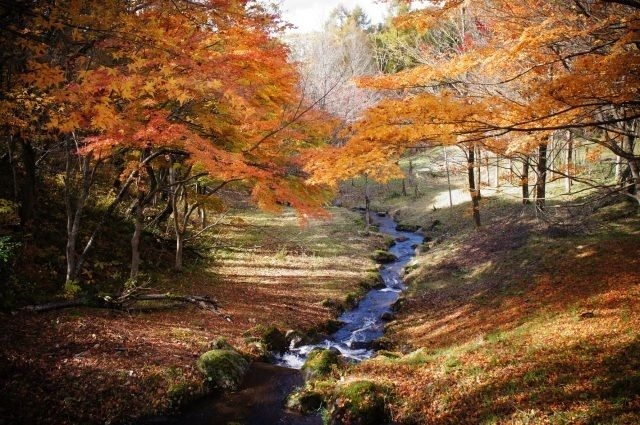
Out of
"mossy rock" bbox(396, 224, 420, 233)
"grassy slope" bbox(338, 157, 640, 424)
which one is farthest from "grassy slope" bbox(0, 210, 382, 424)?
"mossy rock" bbox(396, 224, 420, 233)

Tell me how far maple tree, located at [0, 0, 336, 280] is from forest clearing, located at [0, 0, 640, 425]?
0.25 feet

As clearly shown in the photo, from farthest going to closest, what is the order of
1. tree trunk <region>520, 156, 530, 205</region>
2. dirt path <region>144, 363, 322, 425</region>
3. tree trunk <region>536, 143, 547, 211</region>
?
1. tree trunk <region>520, 156, 530, 205</region>
2. tree trunk <region>536, 143, 547, 211</region>
3. dirt path <region>144, 363, 322, 425</region>

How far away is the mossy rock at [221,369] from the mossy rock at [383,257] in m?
14.5

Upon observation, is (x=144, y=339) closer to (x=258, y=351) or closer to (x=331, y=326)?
(x=258, y=351)

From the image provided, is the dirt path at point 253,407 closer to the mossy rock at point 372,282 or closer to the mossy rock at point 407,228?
the mossy rock at point 372,282

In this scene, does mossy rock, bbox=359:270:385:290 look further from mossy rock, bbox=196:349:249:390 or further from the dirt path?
mossy rock, bbox=196:349:249:390

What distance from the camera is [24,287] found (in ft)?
34.5

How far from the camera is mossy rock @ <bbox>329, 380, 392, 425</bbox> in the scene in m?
7.61

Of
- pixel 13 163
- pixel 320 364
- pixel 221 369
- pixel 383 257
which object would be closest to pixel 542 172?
pixel 320 364

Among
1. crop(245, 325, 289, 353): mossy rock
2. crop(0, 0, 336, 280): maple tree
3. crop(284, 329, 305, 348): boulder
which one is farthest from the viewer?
crop(284, 329, 305, 348): boulder

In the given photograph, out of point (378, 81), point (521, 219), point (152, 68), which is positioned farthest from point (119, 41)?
point (521, 219)

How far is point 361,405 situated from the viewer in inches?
304

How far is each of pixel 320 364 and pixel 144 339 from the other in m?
4.22

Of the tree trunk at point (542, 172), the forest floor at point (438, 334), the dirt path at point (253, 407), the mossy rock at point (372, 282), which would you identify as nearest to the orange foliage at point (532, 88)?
the tree trunk at point (542, 172)
